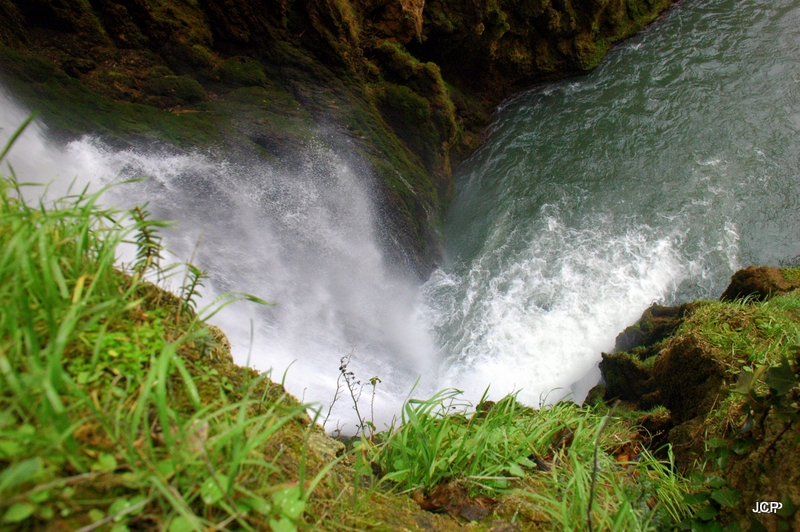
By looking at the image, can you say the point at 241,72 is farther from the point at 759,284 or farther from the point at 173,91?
the point at 759,284

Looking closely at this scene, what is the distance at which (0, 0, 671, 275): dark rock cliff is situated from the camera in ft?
20.3

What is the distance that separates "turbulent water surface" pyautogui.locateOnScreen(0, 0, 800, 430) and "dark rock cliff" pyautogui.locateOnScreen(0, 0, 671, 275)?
0.51 m

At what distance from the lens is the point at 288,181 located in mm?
6965

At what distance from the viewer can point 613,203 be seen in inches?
359

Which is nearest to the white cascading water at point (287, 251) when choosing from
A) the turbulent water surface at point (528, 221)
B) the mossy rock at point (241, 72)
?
the turbulent water surface at point (528, 221)

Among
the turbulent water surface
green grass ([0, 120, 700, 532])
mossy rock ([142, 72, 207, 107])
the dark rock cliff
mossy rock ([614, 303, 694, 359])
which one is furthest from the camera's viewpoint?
mossy rock ([142, 72, 207, 107])

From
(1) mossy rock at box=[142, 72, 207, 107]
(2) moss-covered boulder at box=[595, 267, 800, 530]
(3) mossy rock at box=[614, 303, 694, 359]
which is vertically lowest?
(2) moss-covered boulder at box=[595, 267, 800, 530]

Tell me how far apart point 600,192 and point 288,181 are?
Answer: 6.41 m

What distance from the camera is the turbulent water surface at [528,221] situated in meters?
5.93

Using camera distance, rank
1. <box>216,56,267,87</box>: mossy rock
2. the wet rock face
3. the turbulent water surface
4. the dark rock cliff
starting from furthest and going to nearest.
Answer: <box>216,56,267,87</box>: mossy rock → the dark rock cliff → the turbulent water surface → the wet rock face

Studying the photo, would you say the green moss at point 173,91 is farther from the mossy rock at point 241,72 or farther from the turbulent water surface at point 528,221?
the turbulent water surface at point 528,221

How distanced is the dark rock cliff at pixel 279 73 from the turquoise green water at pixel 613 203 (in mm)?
1165

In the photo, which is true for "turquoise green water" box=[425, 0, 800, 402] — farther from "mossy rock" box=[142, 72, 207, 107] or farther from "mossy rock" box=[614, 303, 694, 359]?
"mossy rock" box=[142, 72, 207, 107]

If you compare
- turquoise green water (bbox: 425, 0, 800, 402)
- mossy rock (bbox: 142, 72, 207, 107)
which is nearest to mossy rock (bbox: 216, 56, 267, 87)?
mossy rock (bbox: 142, 72, 207, 107)
